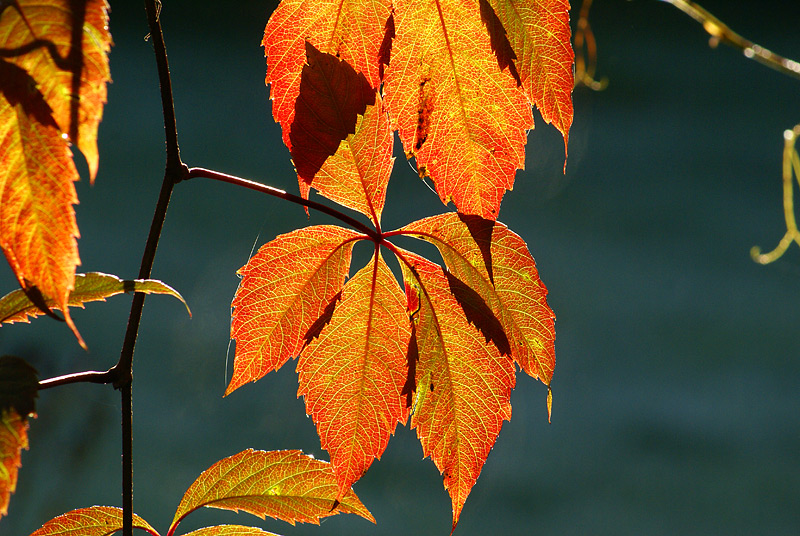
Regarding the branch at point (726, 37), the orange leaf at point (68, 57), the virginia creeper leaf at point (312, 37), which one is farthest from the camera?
the branch at point (726, 37)

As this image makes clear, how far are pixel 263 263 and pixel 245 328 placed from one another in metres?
0.03

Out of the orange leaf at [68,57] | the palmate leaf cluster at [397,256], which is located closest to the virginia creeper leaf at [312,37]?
the palmate leaf cluster at [397,256]

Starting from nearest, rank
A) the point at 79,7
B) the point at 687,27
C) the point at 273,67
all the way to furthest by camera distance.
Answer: the point at 79,7 < the point at 273,67 < the point at 687,27

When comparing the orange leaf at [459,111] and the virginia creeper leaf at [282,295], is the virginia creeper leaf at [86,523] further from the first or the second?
the orange leaf at [459,111]

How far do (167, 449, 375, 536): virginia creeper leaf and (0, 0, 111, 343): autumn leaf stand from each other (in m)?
0.17

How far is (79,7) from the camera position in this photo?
183mm

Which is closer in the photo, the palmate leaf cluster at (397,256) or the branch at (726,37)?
the palmate leaf cluster at (397,256)

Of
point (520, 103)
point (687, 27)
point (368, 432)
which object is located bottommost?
point (687, 27)

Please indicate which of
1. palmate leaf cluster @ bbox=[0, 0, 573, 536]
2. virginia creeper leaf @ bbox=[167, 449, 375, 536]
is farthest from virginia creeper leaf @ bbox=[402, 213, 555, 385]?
virginia creeper leaf @ bbox=[167, 449, 375, 536]

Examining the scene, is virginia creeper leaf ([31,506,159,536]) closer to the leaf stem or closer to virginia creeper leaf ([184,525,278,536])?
virginia creeper leaf ([184,525,278,536])

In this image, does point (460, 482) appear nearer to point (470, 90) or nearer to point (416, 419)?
point (416, 419)

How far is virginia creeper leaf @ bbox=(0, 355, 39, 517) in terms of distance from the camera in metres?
0.21

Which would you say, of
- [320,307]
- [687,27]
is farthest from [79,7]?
[687,27]

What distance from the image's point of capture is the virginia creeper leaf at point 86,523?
Result: 0.30 m
